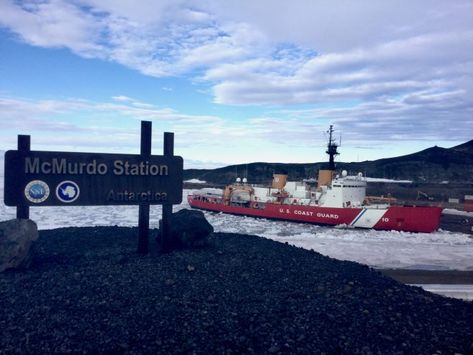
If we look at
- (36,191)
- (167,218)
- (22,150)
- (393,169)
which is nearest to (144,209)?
(167,218)

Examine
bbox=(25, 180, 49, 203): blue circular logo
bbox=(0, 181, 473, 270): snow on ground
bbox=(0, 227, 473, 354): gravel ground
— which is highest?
bbox=(25, 180, 49, 203): blue circular logo

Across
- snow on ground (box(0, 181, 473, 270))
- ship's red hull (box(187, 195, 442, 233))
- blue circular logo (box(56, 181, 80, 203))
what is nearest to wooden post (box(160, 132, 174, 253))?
blue circular logo (box(56, 181, 80, 203))

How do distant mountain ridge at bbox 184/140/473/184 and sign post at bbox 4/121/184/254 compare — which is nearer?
sign post at bbox 4/121/184/254

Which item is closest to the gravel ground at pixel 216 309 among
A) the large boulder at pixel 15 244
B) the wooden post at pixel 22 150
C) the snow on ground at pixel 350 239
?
the large boulder at pixel 15 244

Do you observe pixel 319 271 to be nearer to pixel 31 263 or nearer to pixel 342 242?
pixel 31 263

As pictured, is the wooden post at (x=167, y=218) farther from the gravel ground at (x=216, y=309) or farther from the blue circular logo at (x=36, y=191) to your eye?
the blue circular logo at (x=36, y=191)

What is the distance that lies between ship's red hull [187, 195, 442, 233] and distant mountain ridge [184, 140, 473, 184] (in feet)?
170

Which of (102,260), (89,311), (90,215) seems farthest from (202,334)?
(90,215)

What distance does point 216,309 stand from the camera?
6344 millimetres

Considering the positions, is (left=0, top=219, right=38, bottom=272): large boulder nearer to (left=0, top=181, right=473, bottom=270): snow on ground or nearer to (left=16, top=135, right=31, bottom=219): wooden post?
(left=16, top=135, right=31, bottom=219): wooden post

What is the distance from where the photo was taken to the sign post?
341 inches

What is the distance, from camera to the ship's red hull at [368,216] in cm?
2250

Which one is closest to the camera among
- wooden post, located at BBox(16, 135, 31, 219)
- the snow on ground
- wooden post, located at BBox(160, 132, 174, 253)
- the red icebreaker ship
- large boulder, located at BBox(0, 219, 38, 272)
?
large boulder, located at BBox(0, 219, 38, 272)

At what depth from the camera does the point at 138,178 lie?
960cm
